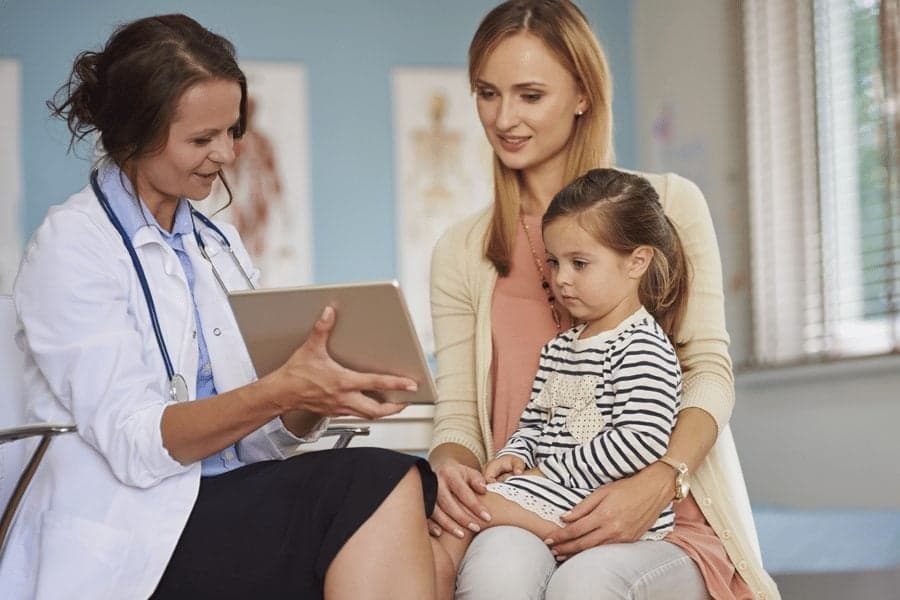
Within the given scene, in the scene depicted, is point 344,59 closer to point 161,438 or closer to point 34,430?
point 161,438

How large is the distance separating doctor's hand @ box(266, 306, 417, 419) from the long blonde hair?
0.54 metres

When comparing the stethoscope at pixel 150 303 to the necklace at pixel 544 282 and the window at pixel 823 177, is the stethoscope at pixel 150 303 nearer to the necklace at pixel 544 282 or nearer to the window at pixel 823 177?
the necklace at pixel 544 282

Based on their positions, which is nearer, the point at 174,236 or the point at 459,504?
the point at 459,504

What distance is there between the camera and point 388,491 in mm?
1458

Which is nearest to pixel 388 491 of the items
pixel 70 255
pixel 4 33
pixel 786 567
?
pixel 70 255

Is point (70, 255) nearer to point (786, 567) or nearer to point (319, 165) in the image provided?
point (786, 567)

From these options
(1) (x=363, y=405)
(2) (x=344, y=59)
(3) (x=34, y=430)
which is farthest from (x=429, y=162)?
(3) (x=34, y=430)

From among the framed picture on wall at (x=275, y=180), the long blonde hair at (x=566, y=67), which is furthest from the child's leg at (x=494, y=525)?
the framed picture on wall at (x=275, y=180)

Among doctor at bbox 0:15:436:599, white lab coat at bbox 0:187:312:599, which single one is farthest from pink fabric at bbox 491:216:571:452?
white lab coat at bbox 0:187:312:599

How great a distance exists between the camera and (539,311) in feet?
6.38

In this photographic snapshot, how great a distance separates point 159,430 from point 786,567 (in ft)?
4.17

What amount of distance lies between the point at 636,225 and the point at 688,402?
25cm

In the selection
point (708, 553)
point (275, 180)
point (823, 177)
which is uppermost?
point (275, 180)

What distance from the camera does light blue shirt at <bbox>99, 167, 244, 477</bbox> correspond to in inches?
64.6
